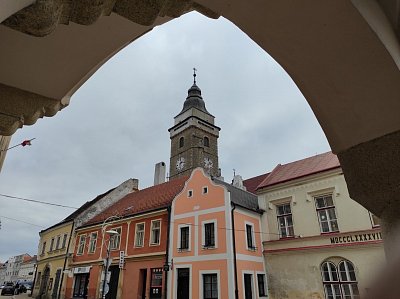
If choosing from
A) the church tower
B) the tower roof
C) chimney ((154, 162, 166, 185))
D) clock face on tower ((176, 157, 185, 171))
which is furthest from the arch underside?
the tower roof

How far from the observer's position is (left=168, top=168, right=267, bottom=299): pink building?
1379cm

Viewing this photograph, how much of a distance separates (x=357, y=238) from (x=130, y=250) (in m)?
11.8

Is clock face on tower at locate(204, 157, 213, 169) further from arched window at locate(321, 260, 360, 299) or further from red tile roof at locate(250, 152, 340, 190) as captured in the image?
arched window at locate(321, 260, 360, 299)

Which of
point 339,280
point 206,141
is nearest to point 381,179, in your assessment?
point 339,280

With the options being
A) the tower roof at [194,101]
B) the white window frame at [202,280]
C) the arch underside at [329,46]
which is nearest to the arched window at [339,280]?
the white window frame at [202,280]

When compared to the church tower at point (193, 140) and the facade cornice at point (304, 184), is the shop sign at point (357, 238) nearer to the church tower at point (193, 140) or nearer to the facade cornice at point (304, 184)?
the facade cornice at point (304, 184)

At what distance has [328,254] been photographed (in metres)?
12.7

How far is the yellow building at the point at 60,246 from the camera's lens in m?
22.1

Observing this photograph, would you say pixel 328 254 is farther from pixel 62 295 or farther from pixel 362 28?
pixel 62 295

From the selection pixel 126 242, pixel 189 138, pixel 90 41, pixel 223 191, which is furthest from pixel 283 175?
pixel 189 138

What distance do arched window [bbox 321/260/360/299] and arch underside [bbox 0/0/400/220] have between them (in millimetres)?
12342

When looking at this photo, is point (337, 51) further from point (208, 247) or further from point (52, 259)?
point (52, 259)

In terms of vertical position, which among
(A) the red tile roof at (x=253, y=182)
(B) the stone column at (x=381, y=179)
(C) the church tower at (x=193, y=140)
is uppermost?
(C) the church tower at (x=193, y=140)

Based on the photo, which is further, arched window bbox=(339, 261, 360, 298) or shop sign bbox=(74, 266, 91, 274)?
shop sign bbox=(74, 266, 91, 274)
